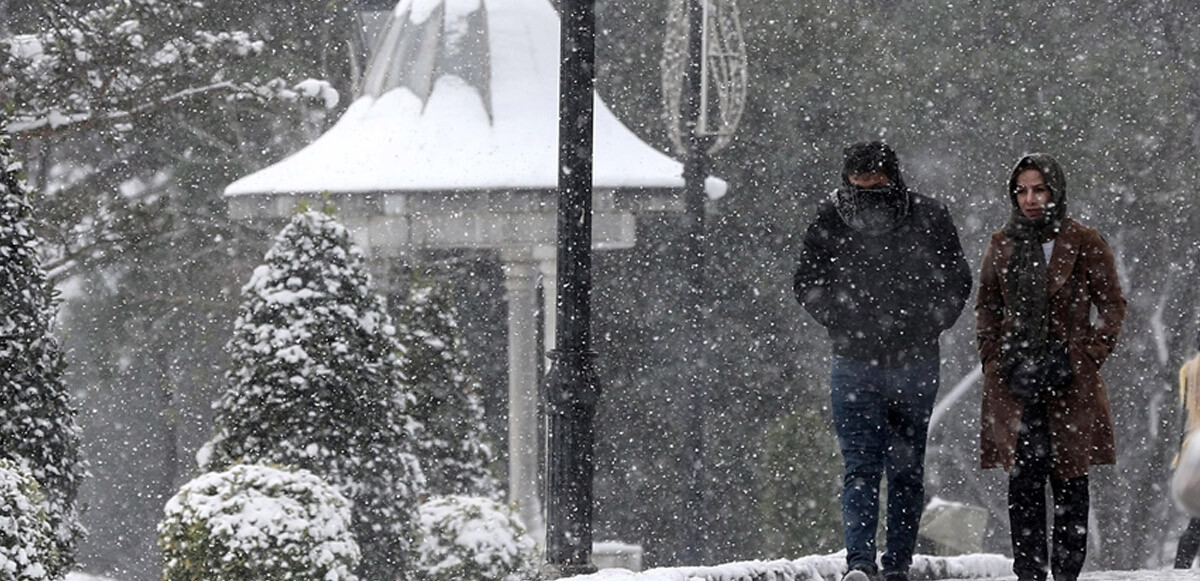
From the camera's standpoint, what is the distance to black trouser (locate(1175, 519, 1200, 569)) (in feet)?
34.8

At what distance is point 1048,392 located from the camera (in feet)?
23.5

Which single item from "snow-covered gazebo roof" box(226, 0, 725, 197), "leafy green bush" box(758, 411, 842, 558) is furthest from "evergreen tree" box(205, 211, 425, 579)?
"leafy green bush" box(758, 411, 842, 558)

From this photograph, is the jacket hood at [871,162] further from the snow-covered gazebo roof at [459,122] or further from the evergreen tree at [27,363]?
the snow-covered gazebo roof at [459,122]

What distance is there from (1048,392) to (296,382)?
5.43 meters

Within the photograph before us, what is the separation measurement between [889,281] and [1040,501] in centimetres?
112

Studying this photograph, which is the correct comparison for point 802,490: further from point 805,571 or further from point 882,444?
point 882,444

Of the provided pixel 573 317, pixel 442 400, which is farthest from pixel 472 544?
pixel 573 317

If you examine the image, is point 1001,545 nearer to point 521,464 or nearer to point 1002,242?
point 521,464

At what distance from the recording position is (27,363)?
10609 mm

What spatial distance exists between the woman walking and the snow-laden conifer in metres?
7.85

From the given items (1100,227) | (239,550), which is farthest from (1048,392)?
(1100,227)

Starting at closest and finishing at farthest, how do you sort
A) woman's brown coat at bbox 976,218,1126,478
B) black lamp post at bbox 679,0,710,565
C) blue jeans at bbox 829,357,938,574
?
blue jeans at bbox 829,357,938,574, woman's brown coat at bbox 976,218,1126,478, black lamp post at bbox 679,0,710,565

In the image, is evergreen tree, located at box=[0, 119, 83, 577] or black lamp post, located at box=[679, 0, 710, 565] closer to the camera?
evergreen tree, located at box=[0, 119, 83, 577]

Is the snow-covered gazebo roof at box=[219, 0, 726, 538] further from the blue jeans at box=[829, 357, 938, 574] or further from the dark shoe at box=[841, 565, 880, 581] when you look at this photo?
the dark shoe at box=[841, 565, 880, 581]
